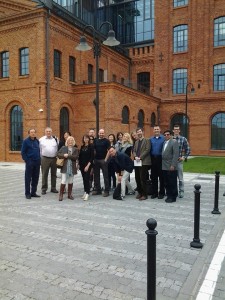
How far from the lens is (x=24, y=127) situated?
21359 mm

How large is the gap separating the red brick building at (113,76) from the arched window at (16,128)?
7cm

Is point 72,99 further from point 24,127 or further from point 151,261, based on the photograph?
point 151,261

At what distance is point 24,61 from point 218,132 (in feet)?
60.1

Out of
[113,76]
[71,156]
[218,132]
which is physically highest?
[113,76]

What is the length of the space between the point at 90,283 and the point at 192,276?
4.52ft

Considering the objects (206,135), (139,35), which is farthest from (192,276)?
(139,35)

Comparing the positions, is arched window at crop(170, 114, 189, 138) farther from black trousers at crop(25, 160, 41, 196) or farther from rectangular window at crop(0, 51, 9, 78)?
black trousers at crop(25, 160, 41, 196)

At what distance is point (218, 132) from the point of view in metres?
28.7

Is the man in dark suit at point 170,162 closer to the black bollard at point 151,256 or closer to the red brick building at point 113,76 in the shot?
the black bollard at point 151,256

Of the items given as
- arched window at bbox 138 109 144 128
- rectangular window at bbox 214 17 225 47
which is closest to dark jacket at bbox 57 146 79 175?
arched window at bbox 138 109 144 128

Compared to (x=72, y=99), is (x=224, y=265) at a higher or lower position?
lower

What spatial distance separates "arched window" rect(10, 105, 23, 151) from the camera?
21.9 m

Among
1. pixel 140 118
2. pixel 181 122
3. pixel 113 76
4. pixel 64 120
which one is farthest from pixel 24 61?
pixel 181 122

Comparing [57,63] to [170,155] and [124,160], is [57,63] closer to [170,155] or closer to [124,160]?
[124,160]
